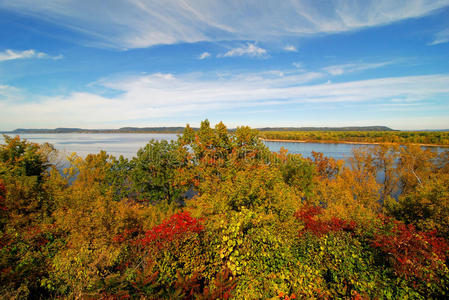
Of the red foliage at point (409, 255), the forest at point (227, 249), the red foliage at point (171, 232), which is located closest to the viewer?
the red foliage at point (409, 255)

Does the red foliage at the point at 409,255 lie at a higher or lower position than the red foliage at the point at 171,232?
higher

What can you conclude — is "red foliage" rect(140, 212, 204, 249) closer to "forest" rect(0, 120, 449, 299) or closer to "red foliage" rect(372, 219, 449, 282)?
"forest" rect(0, 120, 449, 299)

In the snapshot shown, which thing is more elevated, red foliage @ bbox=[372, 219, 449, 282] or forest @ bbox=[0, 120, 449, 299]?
red foliage @ bbox=[372, 219, 449, 282]

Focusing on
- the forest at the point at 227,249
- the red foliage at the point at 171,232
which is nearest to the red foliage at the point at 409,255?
the forest at the point at 227,249

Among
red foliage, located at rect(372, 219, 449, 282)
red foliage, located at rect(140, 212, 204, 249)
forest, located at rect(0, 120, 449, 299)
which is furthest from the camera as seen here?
red foliage, located at rect(140, 212, 204, 249)

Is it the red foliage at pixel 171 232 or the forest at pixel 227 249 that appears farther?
the red foliage at pixel 171 232

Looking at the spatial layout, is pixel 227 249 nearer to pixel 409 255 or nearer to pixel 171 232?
pixel 171 232

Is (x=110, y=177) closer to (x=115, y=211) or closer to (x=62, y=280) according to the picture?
(x=115, y=211)

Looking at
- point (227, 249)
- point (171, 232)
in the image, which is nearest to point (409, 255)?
point (227, 249)

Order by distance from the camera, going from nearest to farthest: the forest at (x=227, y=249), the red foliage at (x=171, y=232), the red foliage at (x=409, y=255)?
the red foliage at (x=409, y=255) < the forest at (x=227, y=249) < the red foliage at (x=171, y=232)

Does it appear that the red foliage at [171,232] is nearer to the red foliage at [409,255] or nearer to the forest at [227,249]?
the forest at [227,249]

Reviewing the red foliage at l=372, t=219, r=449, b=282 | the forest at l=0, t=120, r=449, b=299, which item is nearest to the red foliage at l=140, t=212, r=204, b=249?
the forest at l=0, t=120, r=449, b=299

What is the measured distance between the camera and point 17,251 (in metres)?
10.4

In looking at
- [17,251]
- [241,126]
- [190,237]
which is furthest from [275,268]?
[241,126]
